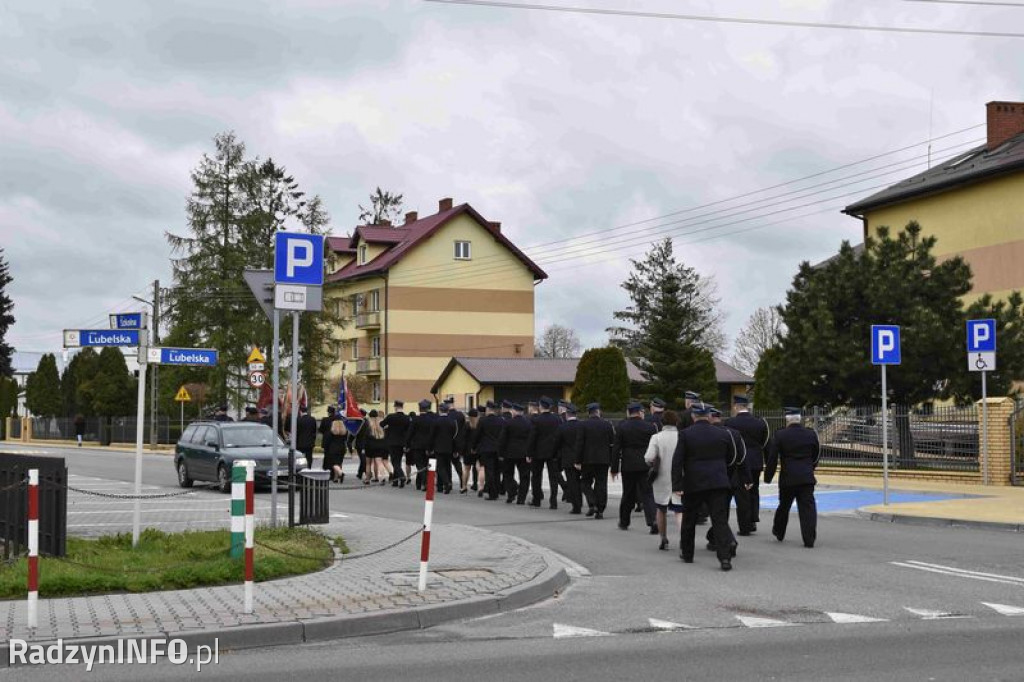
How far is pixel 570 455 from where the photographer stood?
17.8 meters

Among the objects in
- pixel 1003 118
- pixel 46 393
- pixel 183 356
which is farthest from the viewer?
pixel 46 393

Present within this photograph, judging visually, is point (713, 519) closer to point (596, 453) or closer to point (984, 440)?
point (596, 453)

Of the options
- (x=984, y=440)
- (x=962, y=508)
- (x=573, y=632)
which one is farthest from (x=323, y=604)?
(x=984, y=440)

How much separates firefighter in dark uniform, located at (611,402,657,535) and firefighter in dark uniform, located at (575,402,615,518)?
4.07 feet

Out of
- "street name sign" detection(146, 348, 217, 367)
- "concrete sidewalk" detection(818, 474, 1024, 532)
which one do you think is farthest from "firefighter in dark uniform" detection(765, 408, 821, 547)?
"street name sign" detection(146, 348, 217, 367)

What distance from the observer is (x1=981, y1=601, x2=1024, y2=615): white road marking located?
29.7 ft

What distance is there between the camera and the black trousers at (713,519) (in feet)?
38.3

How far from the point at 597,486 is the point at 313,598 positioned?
9122 mm

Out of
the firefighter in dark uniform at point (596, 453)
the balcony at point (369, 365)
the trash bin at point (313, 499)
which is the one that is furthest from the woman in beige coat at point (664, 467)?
the balcony at point (369, 365)

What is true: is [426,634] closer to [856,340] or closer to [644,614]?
[644,614]

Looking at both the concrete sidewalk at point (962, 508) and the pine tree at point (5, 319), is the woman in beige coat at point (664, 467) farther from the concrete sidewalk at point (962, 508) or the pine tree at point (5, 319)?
the pine tree at point (5, 319)

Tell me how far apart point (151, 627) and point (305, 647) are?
42.4 inches

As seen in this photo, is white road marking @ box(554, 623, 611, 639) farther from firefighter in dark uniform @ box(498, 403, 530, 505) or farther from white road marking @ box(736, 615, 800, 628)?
firefighter in dark uniform @ box(498, 403, 530, 505)

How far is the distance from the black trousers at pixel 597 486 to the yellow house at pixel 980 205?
988 inches
